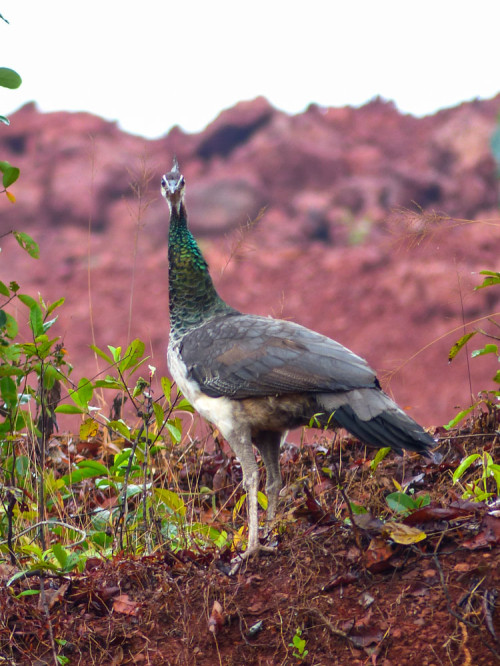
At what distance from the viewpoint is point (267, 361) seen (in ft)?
11.5

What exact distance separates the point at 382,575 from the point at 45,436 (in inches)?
68.9

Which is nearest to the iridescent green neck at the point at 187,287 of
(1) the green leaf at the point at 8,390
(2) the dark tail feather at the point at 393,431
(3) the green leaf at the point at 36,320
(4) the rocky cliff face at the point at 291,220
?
(3) the green leaf at the point at 36,320

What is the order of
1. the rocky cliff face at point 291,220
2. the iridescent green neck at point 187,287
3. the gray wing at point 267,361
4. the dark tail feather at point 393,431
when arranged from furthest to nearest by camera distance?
1. the rocky cliff face at point 291,220
2. the iridescent green neck at point 187,287
3. the gray wing at point 267,361
4. the dark tail feather at point 393,431

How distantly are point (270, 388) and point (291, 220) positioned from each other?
16.9 m

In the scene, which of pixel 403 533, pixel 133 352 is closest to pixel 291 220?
pixel 133 352

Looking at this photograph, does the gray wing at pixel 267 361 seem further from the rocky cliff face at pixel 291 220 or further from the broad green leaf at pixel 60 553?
the rocky cliff face at pixel 291 220

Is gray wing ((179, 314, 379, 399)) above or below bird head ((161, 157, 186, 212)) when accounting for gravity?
below

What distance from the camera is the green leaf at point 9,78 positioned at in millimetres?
2633

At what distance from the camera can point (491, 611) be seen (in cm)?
224

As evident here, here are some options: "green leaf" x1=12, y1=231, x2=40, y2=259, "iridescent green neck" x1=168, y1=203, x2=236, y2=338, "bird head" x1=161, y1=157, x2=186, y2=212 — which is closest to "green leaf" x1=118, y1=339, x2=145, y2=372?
"iridescent green neck" x1=168, y1=203, x2=236, y2=338

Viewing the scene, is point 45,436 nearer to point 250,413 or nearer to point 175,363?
point 175,363

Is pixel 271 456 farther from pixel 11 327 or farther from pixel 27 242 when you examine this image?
pixel 27 242

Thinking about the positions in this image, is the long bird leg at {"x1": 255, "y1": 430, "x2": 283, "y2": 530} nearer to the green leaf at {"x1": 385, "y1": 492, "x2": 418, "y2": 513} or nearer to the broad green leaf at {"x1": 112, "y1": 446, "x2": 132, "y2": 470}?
the broad green leaf at {"x1": 112, "y1": 446, "x2": 132, "y2": 470}

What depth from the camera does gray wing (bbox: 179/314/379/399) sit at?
3.34m
